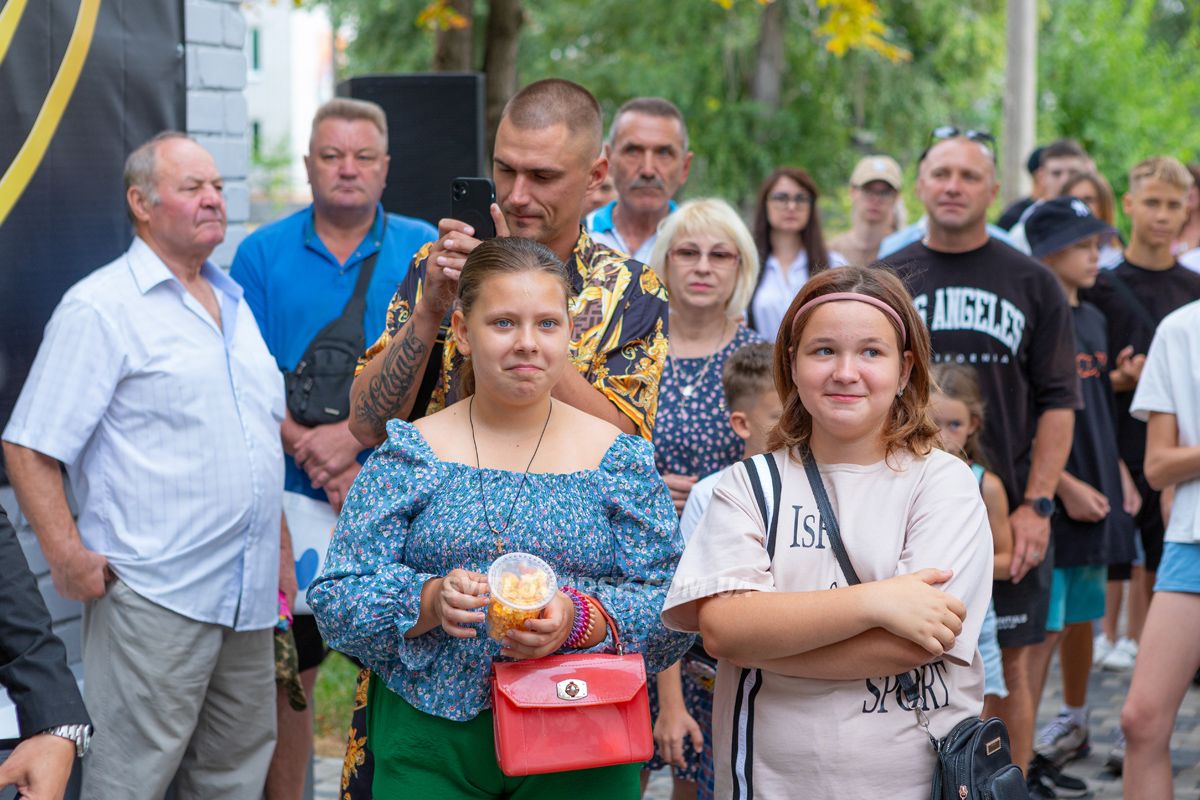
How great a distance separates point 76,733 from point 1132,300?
18.3 feet

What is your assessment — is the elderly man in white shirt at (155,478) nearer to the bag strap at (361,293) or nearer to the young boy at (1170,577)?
the bag strap at (361,293)

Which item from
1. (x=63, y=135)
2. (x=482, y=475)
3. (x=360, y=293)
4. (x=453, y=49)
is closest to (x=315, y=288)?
(x=360, y=293)

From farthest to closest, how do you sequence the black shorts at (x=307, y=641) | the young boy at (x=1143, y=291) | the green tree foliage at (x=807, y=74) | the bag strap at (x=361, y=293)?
1. the green tree foliage at (x=807, y=74)
2. the young boy at (x=1143, y=291)
3. the black shorts at (x=307, y=641)
4. the bag strap at (x=361, y=293)

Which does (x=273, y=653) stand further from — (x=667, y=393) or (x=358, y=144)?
(x=358, y=144)

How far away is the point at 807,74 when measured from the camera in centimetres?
2053

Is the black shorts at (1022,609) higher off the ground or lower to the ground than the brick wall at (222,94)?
lower

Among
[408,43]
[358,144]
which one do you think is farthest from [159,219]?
[408,43]

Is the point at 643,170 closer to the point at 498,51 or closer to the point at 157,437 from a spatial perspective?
the point at 157,437

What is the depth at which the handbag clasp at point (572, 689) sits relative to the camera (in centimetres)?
278

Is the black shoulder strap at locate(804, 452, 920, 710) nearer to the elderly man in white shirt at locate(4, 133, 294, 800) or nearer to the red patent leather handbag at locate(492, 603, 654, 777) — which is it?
the red patent leather handbag at locate(492, 603, 654, 777)

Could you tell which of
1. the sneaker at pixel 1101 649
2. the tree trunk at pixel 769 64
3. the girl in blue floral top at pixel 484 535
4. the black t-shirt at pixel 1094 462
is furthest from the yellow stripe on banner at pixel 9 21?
the tree trunk at pixel 769 64

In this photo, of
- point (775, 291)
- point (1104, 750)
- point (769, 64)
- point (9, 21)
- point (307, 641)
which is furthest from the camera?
point (769, 64)

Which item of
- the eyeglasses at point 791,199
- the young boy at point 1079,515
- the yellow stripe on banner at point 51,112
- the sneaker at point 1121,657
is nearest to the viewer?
the yellow stripe on banner at point 51,112

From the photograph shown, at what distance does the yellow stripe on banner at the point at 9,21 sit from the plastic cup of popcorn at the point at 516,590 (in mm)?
2487
